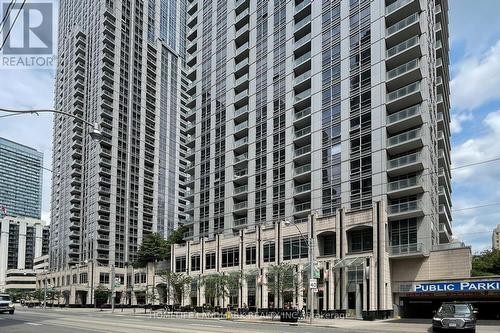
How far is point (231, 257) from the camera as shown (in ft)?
245

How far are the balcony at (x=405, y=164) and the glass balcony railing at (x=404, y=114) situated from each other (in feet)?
14.4

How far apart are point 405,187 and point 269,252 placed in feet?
68.1

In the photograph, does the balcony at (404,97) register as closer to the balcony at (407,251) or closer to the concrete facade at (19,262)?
the balcony at (407,251)

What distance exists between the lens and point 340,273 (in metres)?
57.4

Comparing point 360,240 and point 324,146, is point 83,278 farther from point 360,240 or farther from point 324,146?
point 360,240

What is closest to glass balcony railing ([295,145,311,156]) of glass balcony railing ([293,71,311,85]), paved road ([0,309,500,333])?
glass balcony railing ([293,71,311,85])

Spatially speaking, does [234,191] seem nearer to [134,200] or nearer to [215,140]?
[215,140]

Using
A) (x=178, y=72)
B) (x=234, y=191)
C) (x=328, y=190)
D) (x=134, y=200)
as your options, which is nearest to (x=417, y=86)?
(x=328, y=190)

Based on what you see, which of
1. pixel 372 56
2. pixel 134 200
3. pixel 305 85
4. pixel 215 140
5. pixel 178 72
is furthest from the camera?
pixel 178 72

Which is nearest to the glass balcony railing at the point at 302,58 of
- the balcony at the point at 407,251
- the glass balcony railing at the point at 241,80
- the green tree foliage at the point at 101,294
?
the glass balcony railing at the point at 241,80

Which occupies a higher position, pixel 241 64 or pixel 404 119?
pixel 241 64

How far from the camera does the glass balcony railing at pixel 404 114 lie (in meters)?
57.2

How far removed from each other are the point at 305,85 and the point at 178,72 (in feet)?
300

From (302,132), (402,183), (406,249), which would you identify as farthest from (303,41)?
(406,249)
